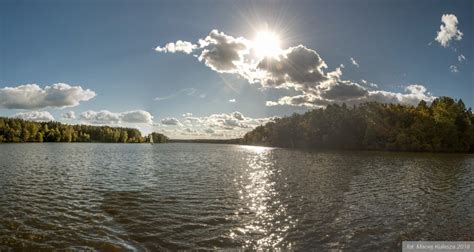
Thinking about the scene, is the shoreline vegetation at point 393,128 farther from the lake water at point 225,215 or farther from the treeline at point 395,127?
the lake water at point 225,215

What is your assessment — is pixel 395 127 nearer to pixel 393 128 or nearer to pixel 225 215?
pixel 393 128

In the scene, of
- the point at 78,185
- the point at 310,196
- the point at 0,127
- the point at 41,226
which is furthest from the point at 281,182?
the point at 0,127

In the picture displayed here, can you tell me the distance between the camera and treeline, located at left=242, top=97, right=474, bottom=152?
121m

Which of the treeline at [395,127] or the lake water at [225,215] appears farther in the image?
the treeline at [395,127]

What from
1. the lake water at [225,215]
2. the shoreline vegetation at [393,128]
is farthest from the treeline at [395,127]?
the lake water at [225,215]

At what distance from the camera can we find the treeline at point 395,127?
396 feet

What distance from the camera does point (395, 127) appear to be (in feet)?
442

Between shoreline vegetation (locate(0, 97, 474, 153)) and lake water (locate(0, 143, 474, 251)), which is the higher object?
shoreline vegetation (locate(0, 97, 474, 153))

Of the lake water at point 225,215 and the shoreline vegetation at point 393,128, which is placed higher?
the shoreline vegetation at point 393,128

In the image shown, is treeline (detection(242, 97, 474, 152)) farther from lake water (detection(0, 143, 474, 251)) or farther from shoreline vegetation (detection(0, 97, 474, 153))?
lake water (detection(0, 143, 474, 251))

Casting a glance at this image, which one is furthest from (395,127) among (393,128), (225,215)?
(225,215)

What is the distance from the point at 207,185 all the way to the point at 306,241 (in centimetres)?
1705

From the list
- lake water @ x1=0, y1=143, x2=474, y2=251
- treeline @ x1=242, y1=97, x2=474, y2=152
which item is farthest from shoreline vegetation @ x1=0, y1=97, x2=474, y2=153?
lake water @ x1=0, y1=143, x2=474, y2=251

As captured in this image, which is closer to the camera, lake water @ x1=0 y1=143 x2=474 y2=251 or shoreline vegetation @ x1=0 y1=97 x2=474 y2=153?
lake water @ x1=0 y1=143 x2=474 y2=251
